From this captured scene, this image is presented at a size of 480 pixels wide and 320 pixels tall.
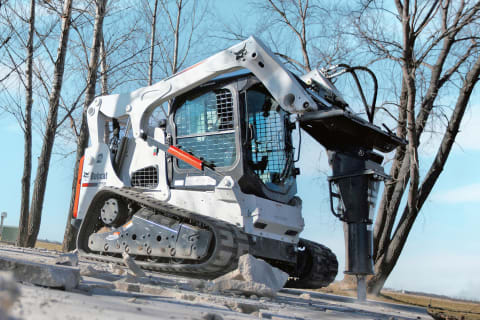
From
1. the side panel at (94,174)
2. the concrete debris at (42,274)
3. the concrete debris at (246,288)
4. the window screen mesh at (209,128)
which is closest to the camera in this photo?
the concrete debris at (42,274)

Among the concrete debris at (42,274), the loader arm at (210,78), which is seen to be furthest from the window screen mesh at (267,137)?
the concrete debris at (42,274)

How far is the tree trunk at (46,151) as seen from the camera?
12969mm

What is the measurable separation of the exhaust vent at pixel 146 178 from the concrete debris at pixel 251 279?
129 inches

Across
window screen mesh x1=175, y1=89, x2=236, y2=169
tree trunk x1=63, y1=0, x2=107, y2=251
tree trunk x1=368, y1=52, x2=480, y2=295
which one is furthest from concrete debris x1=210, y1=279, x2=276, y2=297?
tree trunk x1=63, y1=0, x2=107, y2=251

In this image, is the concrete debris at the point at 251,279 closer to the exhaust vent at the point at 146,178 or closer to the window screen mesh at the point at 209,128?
the window screen mesh at the point at 209,128

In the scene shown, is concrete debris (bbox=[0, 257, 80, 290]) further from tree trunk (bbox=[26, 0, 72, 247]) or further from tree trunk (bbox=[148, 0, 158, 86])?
tree trunk (bbox=[148, 0, 158, 86])

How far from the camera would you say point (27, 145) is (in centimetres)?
1435

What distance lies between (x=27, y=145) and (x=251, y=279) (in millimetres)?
10969

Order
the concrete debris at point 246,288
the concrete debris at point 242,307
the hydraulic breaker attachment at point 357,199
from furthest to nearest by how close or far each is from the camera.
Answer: the hydraulic breaker attachment at point 357,199, the concrete debris at point 246,288, the concrete debris at point 242,307

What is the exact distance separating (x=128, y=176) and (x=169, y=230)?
6.24 ft

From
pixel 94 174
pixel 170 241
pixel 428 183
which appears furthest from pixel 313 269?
pixel 428 183

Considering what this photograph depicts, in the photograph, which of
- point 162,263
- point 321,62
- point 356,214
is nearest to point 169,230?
point 162,263

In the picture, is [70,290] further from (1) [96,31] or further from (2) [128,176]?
(1) [96,31]

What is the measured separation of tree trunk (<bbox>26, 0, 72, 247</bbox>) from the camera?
12969mm
